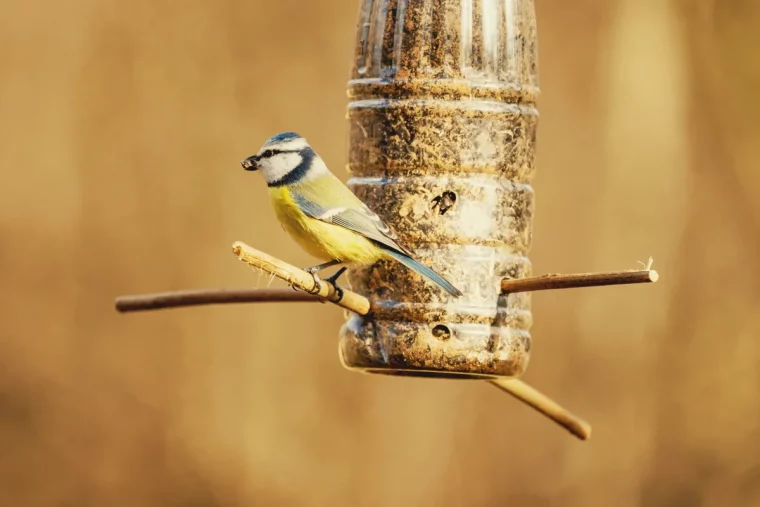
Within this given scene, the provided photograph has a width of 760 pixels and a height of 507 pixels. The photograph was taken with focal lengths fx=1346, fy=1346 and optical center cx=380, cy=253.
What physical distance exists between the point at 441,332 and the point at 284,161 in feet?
2.11

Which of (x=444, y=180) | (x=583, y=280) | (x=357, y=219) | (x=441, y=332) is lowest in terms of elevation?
(x=441, y=332)

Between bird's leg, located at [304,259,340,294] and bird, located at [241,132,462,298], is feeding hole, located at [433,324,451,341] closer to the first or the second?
bird, located at [241,132,462,298]

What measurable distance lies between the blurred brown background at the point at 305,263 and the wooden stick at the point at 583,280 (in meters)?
3.24

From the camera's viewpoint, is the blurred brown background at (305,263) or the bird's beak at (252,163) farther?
the blurred brown background at (305,263)

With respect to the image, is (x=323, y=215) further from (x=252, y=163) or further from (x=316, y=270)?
(x=252, y=163)

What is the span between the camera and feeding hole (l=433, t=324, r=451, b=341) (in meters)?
3.69

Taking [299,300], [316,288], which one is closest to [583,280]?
[316,288]

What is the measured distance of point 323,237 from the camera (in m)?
3.64

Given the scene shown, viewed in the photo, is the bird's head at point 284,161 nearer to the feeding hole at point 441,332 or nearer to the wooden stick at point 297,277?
the wooden stick at point 297,277

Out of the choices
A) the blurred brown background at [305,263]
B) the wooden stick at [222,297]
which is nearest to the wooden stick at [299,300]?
the wooden stick at [222,297]

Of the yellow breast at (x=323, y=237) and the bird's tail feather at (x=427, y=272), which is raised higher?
the yellow breast at (x=323, y=237)

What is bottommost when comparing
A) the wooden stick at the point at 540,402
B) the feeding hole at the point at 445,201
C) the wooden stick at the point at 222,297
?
the wooden stick at the point at 540,402

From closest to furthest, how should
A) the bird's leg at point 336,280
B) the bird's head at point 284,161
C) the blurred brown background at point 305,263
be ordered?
1. the bird's leg at point 336,280
2. the bird's head at point 284,161
3. the blurred brown background at point 305,263

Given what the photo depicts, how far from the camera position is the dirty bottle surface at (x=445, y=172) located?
145 inches
